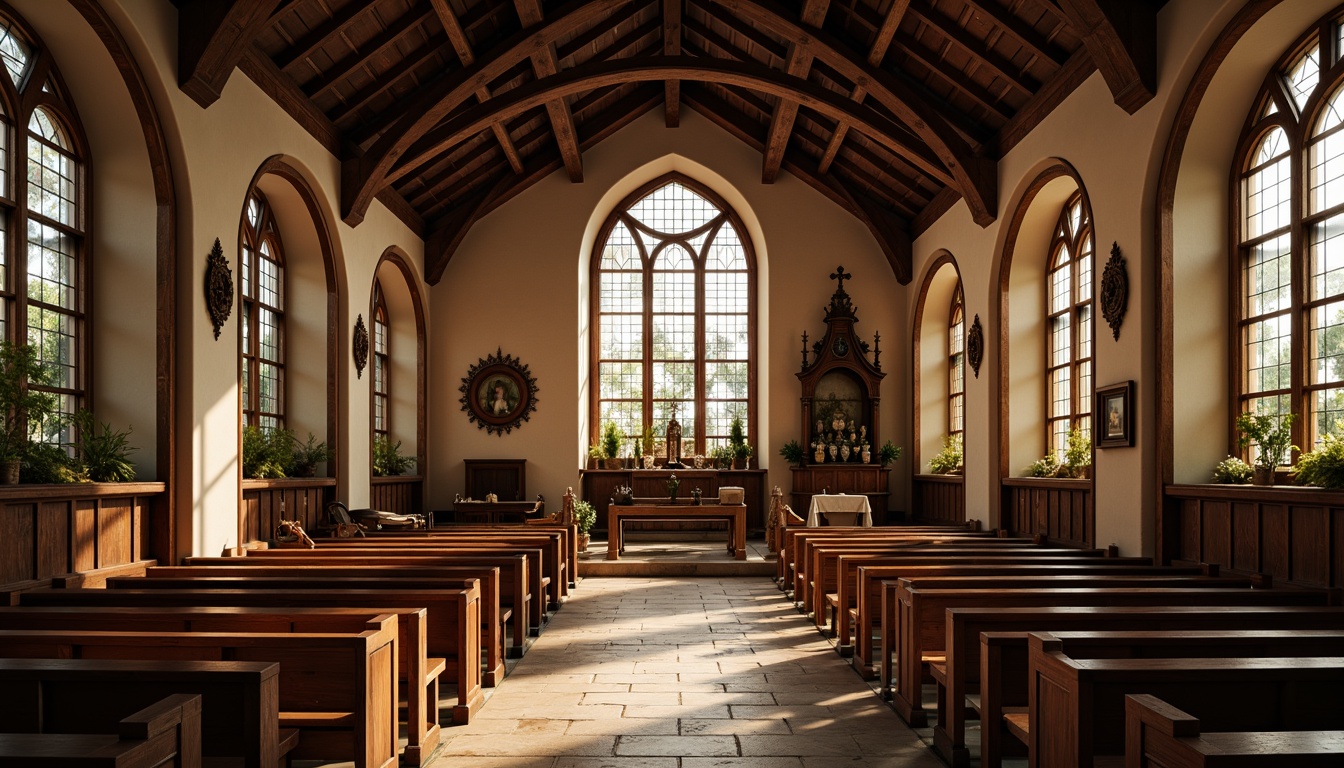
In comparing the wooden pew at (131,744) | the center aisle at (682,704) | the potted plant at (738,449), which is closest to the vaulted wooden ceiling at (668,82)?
the potted plant at (738,449)

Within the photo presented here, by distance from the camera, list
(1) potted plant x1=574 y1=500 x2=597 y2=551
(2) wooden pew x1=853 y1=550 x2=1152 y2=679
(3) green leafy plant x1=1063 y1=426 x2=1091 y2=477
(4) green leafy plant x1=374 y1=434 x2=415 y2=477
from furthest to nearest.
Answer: (4) green leafy plant x1=374 y1=434 x2=415 y2=477 < (1) potted plant x1=574 y1=500 x2=597 y2=551 < (3) green leafy plant x1=1063 y1=426 x2=1091 y2=477 < (2) wooden pew x1=853 y1=550 x2=1152 y2=679

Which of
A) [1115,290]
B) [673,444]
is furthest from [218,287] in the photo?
[673,444]

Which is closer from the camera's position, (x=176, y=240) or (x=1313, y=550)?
(x=1313, y=550)

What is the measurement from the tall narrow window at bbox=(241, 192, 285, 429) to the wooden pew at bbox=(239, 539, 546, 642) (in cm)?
272

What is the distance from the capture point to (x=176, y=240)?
7551 mm

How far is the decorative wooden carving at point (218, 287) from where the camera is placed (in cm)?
786

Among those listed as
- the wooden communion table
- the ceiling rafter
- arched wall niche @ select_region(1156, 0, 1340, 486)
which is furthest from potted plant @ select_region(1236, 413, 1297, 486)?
the wooden communion table

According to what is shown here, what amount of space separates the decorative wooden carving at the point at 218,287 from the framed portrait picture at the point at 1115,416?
6.94 m

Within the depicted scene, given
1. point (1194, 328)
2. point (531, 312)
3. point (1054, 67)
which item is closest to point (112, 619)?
point (1194, 328)

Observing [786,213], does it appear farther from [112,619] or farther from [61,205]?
[112,619]

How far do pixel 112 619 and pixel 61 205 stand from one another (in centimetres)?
407

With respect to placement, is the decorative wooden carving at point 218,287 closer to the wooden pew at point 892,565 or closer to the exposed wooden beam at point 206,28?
the exposed wooden beam at point 206,28

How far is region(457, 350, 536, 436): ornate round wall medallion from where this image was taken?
1498 centimetres

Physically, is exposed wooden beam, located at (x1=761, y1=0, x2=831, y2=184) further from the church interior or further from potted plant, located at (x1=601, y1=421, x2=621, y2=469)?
potted plant, located at (x1=601, y1=421, x2=621, y2=469)
